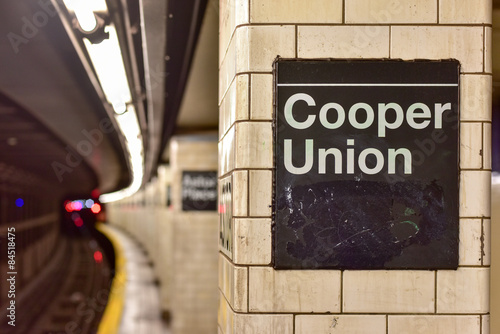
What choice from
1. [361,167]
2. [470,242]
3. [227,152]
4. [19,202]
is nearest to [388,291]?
[470,242]

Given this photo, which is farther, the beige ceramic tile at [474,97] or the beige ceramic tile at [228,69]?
the beige ceramic tile at [228,69]

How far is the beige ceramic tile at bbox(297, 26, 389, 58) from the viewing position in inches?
83.3

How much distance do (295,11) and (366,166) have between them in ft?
1.96

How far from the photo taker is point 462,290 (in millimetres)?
2121

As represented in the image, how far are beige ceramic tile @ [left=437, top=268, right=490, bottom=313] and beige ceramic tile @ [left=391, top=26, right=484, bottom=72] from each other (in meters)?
0.72

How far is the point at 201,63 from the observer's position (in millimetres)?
5129

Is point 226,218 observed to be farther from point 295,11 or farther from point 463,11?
point 463,11

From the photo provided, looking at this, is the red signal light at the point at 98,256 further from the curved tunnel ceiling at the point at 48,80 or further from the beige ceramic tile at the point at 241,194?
the beige ceramic tile at the point at 241,194

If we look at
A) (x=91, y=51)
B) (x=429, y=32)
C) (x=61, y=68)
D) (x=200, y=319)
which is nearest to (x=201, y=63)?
(x=61, y=68)

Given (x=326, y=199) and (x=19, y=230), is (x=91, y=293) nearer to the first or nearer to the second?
(x=19, y=230)

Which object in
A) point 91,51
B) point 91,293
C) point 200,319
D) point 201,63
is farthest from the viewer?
point 91,293

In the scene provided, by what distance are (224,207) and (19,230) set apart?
45.6 ft

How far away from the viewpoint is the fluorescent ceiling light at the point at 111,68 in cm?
330

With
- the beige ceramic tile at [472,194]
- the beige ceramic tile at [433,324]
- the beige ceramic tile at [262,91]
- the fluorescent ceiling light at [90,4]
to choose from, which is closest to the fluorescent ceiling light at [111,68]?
the fluorescent ceiling light at [90,4]
